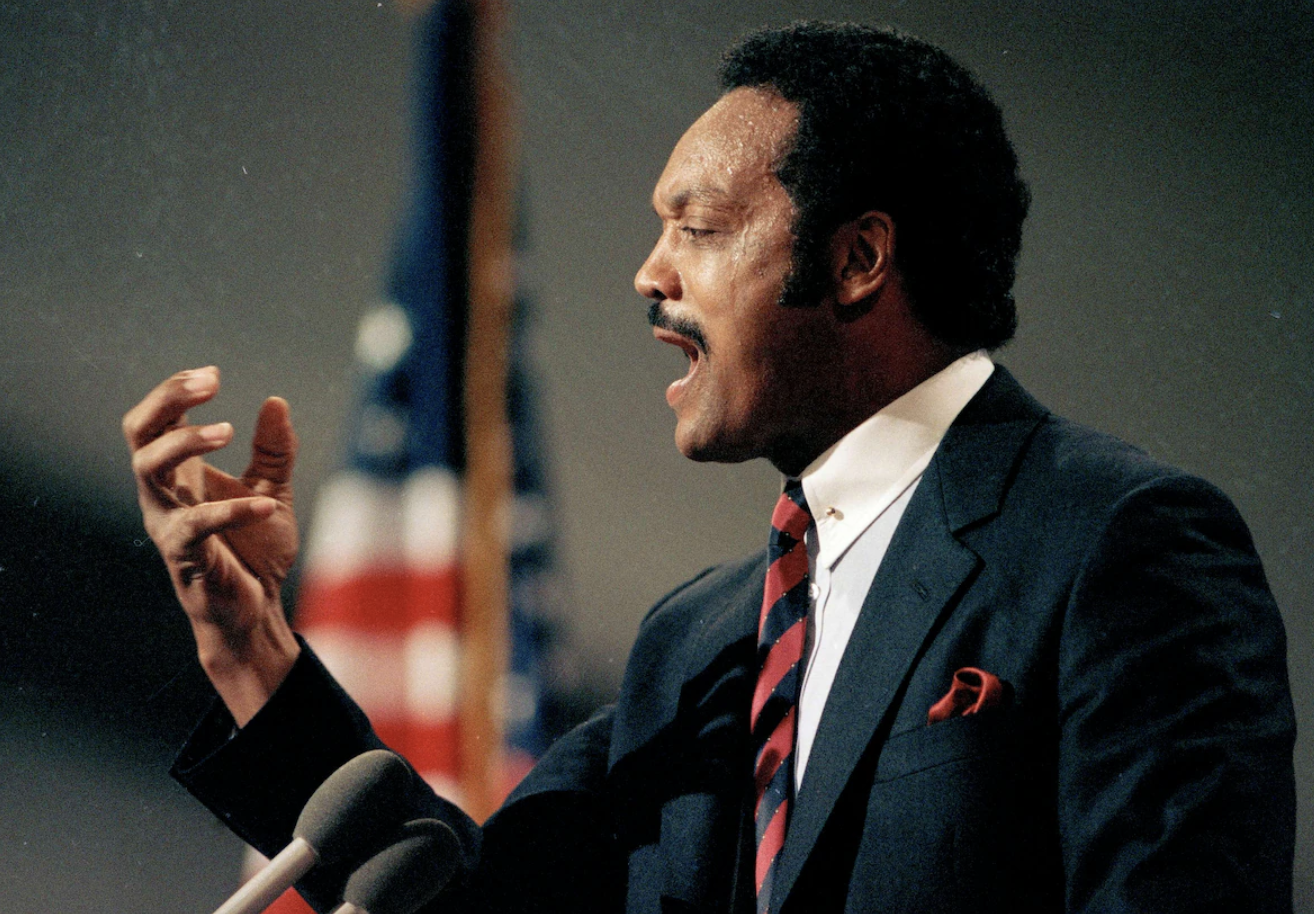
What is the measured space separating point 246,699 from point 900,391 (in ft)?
2.13

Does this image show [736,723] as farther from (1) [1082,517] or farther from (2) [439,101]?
(2) [439,101]

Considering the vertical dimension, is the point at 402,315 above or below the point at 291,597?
above

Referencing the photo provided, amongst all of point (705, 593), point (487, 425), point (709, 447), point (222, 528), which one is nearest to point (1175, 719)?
point (709, 447)

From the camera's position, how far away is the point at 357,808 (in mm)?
804

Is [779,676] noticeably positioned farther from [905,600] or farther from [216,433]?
[216,433]

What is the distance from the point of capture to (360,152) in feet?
5.30

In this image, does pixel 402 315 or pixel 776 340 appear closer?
pixel 776 340

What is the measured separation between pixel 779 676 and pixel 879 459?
0.70 ft

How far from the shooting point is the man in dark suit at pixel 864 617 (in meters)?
0.86

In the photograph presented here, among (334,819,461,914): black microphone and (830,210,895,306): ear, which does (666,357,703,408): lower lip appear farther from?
(334,819,461,914): black microphone

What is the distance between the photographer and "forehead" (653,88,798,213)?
1.15 meters

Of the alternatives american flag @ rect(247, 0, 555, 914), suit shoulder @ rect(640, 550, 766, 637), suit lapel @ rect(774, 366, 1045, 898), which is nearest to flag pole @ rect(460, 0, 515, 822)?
american flag @ rect(247, 0, 555, 914)

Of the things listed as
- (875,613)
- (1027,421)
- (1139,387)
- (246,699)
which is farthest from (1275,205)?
(246,699)

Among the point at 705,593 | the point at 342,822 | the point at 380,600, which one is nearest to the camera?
the point at 342,822
